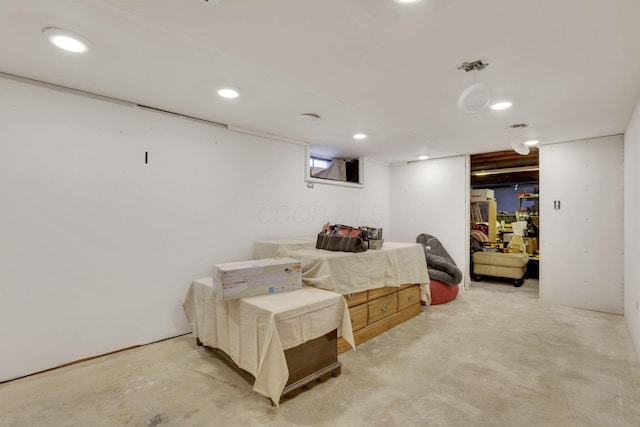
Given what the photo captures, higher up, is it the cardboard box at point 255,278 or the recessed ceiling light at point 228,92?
the recessed ceiling light at point 228,92

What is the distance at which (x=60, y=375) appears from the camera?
226 cm

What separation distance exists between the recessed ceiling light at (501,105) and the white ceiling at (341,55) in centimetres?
8

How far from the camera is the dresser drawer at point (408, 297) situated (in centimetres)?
340

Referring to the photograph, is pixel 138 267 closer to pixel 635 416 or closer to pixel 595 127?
pixel 635 416

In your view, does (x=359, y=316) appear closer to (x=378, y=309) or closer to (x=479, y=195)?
(x=378, y=309)

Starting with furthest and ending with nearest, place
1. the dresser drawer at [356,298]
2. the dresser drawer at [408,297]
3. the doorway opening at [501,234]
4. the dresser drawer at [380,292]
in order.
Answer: the doorway opening at [501,234] → the dresser drawer at [408,297] → the dresser drawer at [380,292] → the dresser drawer at [356,298]

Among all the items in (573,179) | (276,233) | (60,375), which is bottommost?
(60,375)

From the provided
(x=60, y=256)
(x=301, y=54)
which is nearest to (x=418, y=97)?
(x=301, y=54)

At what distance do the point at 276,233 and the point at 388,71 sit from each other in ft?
7.78

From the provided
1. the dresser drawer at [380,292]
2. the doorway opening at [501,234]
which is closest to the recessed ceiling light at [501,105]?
the dresser drawer at [380,292]

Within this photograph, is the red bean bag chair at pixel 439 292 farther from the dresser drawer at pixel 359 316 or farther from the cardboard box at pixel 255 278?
the cardboard box at pixel 255 278

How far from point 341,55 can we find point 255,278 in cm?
162

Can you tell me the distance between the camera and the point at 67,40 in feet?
5.73

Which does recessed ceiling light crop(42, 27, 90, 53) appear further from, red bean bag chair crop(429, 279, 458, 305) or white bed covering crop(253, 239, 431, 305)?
red bean bag chair crop(429, 279, 458, 305)
